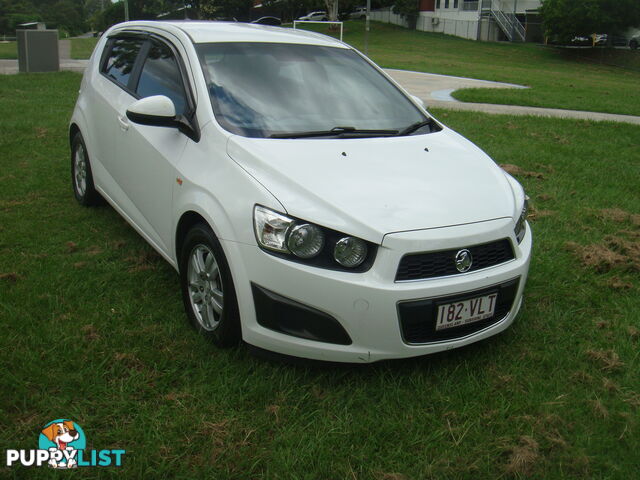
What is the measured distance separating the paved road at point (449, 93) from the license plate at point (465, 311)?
832 cm

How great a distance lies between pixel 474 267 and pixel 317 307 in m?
0.79

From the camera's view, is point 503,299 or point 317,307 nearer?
point 317,307

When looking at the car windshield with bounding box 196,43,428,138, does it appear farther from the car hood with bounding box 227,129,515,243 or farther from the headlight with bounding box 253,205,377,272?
the headlight with bounding box 253,205,377,272

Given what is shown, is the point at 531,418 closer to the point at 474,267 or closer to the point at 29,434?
the point at 474,267

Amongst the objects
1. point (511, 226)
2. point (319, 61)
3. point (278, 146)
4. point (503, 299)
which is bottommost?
point (503, 299)

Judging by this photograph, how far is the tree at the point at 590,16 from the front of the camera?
36.8 meters

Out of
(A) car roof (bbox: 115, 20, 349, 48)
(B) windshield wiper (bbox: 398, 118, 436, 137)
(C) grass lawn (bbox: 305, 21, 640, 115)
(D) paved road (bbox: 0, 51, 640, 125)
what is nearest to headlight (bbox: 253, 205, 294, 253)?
(B) windshield wiper (bbox: 398, 118, 436, 137)

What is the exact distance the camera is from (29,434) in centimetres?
276

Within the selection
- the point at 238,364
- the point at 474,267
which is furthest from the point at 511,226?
the point at 238,364

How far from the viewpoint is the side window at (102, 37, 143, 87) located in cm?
474

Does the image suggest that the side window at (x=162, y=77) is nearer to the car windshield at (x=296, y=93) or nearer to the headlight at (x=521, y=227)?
the car windshield at (x=296, y=93)

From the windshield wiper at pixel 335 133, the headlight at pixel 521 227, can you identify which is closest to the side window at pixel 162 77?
the windshield wiper at pixel 335 133

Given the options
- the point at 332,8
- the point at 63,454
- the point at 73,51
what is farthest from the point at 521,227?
the point at 332,8

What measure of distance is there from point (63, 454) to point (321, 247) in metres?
1.36
